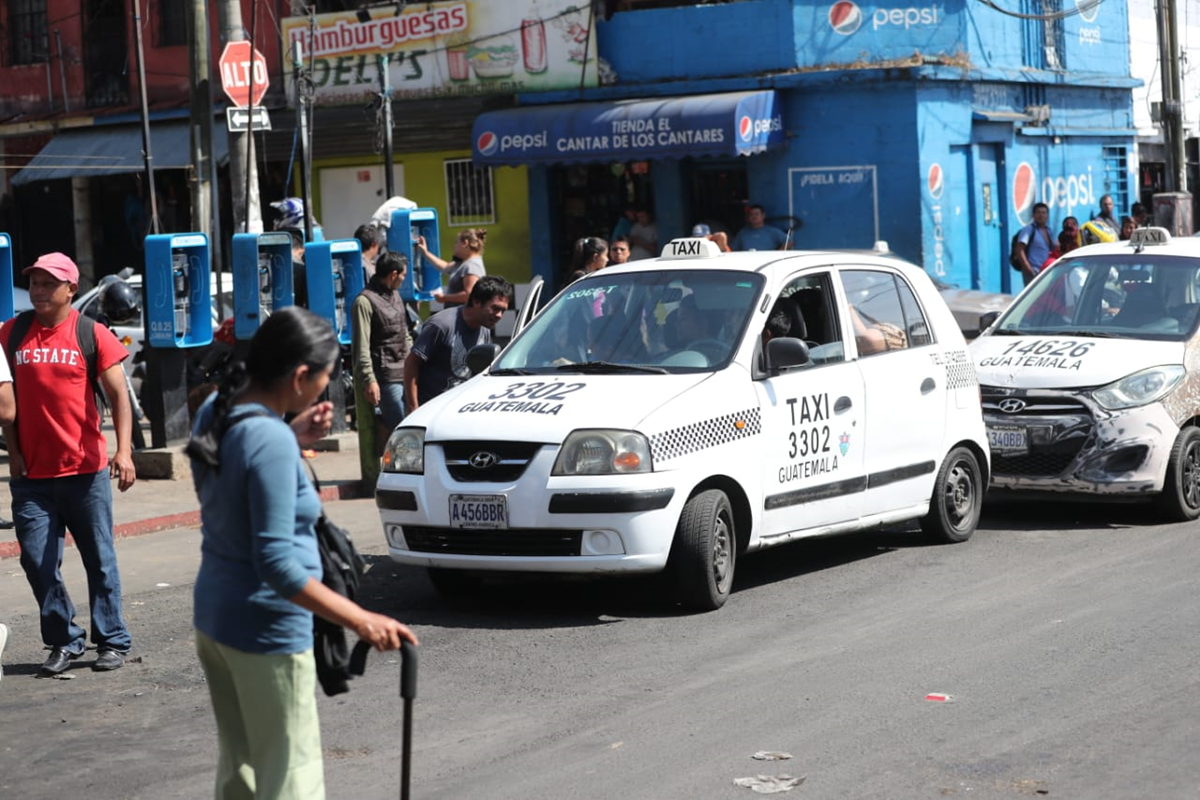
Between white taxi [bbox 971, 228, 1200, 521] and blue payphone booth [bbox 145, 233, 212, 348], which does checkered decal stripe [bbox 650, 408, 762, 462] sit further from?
blue payphone booth [bbox 145, 233, 212, 348]

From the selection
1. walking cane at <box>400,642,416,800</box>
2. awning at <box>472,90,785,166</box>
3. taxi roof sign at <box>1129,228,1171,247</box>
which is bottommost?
walking cane at <box>400,642,416,800</box>

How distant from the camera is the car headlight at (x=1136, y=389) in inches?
420

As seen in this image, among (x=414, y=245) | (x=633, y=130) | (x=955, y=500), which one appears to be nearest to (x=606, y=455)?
(x=955, y=500)

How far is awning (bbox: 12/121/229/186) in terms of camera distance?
26734 mm

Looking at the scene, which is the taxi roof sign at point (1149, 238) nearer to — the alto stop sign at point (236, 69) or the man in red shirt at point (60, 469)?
the man in red shirt at point (60, 469)

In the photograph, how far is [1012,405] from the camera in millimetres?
11000

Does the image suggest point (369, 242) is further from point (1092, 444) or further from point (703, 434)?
point (703, 434)

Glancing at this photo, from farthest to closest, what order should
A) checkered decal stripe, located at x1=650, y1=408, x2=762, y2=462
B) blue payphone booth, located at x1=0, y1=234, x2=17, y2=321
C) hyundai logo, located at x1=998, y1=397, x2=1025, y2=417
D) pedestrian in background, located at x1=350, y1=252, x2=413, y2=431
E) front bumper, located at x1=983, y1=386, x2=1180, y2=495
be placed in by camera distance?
blue payphone booth, located at x1=0, y1=234, x2=17, y2=321 < pedestrian in background, located at x1=350, y1=252, x2=413, y2=431 < hyundai logo, located at x1=998, y1=397, x2=1025, y2=417 < front bumper, located at x1=983, y1=386, x2=1180, y2=495 < checkered decal stripe, located at x1=650, y1=408, x2=762, y2=462

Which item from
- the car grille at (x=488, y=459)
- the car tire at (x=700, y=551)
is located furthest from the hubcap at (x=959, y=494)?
the car grille at (x=488, y=459)

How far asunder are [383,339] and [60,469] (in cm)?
455

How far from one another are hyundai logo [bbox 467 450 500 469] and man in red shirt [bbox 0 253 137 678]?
1605mm

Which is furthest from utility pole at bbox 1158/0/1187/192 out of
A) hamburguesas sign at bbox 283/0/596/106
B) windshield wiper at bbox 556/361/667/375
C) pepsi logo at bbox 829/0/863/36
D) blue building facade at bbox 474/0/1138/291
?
windshield wiper at bbox 556/361/667/375

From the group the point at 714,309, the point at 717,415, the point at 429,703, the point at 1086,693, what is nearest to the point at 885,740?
the point at 1086,693

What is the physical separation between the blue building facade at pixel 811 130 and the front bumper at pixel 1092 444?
11.0m
